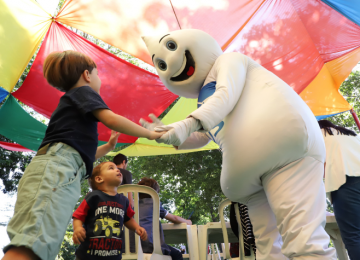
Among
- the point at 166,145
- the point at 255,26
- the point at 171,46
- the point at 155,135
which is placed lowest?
the point at 155,135

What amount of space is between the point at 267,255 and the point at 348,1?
300 centimetres

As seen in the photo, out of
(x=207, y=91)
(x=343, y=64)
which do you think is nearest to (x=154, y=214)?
(x=207, y=91)

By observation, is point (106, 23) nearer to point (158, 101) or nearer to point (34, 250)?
point (158, 101)

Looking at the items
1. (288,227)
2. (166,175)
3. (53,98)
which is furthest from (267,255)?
(166,175)

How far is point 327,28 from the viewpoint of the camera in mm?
4023

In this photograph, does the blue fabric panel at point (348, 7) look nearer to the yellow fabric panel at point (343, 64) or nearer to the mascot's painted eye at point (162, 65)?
the yellow fabric panel at point (343, 64)

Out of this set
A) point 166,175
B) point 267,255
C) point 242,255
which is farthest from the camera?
point 166,175

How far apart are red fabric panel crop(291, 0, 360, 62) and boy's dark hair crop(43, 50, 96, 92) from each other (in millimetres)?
3013

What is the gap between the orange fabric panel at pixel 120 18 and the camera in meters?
3.55

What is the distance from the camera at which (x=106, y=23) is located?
3.71 m

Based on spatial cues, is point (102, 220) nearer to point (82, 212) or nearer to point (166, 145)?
point (82, 212)

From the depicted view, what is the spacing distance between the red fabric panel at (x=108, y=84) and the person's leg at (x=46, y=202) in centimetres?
299

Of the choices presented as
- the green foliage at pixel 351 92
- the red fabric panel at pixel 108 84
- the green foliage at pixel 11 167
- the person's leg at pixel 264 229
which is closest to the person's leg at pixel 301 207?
the person's leg at pixel 264 229

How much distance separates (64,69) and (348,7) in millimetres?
3260
